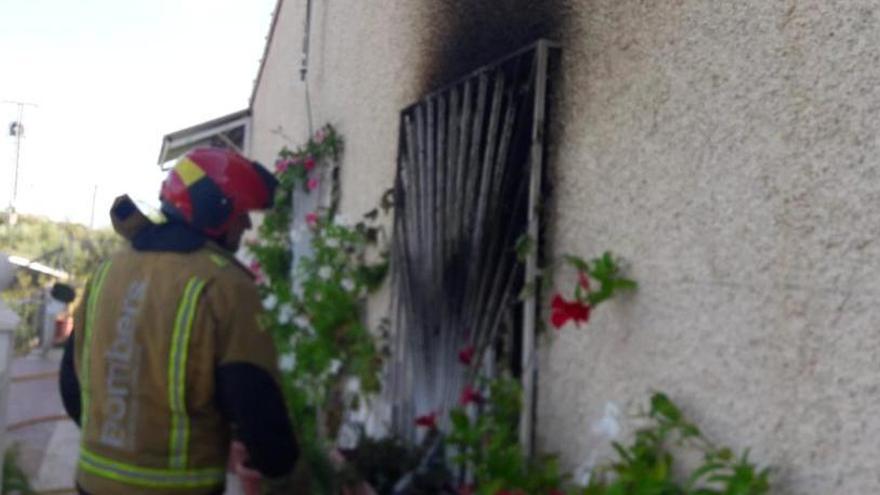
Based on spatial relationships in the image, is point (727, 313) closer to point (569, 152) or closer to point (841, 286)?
point (841, 286)

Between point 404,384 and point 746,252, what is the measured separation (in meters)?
2.68

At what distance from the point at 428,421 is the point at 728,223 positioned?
6.26 ft

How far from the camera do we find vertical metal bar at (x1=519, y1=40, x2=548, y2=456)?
409 cm

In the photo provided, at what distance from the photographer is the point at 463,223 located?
471 centimetres

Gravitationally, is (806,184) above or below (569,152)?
below

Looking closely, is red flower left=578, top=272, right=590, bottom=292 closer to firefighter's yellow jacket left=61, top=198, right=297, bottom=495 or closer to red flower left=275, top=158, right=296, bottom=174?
firefighter's yellow jacket left=61, top=198, right=297, bottom=495

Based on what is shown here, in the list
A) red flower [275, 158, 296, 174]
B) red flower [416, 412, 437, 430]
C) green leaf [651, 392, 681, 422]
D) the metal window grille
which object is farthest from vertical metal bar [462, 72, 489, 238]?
red flower [275, 158, 296, 174]

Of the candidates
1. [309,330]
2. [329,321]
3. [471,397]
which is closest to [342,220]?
[309,330]

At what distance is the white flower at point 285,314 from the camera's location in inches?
281

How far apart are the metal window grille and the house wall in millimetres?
139

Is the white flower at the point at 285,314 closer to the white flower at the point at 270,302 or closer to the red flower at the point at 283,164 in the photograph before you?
the white flower at the point at 270,302

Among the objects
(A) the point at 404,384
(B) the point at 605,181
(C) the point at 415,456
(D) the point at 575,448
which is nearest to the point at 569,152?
(B) the point at 605,181

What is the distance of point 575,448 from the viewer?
12.5ft

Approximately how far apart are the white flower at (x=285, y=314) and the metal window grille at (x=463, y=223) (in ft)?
4.85
